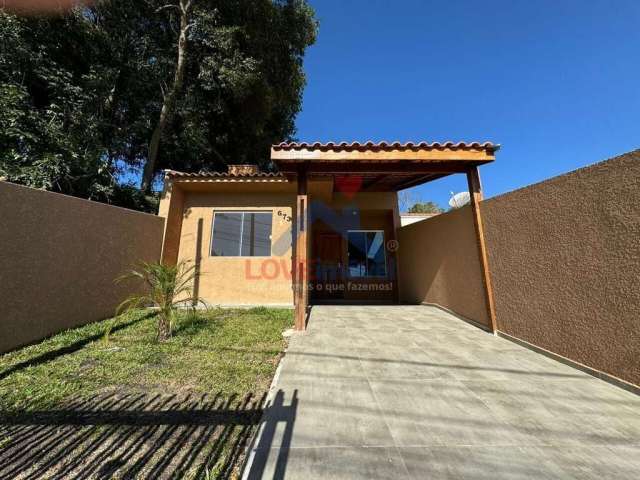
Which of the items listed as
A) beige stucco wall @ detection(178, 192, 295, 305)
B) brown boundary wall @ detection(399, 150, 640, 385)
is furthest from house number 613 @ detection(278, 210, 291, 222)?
brown boundary wall @ detection(399, 150, 640, 385)

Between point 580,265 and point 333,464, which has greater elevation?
point 580,265

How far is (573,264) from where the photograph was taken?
116 inches

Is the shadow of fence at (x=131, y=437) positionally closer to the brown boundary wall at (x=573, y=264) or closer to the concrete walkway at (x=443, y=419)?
the concrete walkway at (x=443, y=419)

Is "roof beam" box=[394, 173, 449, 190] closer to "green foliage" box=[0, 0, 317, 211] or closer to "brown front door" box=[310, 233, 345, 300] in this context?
"brown front door" box=[310, 233, 345, 300]

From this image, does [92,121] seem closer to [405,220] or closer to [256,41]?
[256,41]

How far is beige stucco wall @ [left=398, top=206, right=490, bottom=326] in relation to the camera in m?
4.87

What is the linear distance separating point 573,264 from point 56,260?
7494 millimetres

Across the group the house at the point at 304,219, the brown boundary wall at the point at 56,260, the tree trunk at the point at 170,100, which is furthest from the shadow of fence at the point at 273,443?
the tree trunk at the point at 170,100

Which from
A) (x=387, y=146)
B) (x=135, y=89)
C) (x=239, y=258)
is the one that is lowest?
(x=239, y=258)

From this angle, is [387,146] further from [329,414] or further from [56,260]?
[56,260]

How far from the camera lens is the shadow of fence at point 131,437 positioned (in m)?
1.66

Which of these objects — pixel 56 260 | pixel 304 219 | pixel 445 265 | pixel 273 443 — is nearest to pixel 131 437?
pixel 273 443

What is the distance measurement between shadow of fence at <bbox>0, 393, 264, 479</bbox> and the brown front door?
257 inches

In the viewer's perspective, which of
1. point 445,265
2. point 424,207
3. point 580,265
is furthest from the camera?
point 424,207
